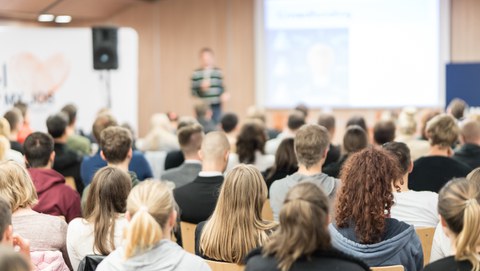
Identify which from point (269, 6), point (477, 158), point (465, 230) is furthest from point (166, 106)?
point (465, 230)

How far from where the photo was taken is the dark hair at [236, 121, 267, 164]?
6.08m

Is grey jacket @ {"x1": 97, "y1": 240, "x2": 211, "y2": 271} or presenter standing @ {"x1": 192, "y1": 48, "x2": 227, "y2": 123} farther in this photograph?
presenter standing @ {"x1": 192, "y1": 48, "x2": 227, "y2": 123}

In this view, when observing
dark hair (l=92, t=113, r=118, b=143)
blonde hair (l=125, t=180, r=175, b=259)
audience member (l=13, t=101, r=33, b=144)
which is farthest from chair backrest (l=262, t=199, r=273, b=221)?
audience member (l=13, t=101, r=33, b=144)

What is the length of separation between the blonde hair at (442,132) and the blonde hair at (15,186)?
290 cm

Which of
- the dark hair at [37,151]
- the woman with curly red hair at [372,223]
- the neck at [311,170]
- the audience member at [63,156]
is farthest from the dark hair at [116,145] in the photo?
the woman with curly red hair at [372,223]

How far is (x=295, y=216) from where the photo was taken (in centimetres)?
243

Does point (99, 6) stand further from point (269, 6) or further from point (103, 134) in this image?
point (103, 134)

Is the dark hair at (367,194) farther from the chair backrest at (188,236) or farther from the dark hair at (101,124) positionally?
the dark hair at (101,124)

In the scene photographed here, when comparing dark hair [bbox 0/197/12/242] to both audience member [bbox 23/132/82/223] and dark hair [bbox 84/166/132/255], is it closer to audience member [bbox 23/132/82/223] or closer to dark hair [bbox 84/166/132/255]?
dark hair [bbox 84/166/132/255]

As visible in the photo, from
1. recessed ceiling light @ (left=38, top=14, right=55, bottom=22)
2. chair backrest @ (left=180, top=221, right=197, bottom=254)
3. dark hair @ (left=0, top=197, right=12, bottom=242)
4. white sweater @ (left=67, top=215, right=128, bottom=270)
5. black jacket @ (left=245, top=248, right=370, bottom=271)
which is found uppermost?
recessed ceiling light @ (left=38, top=14, right=55, bottom=22)

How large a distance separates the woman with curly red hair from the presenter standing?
8.27 metres

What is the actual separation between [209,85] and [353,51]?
227 centimetres

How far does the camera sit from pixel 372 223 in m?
3.22

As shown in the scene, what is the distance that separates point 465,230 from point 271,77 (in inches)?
385
